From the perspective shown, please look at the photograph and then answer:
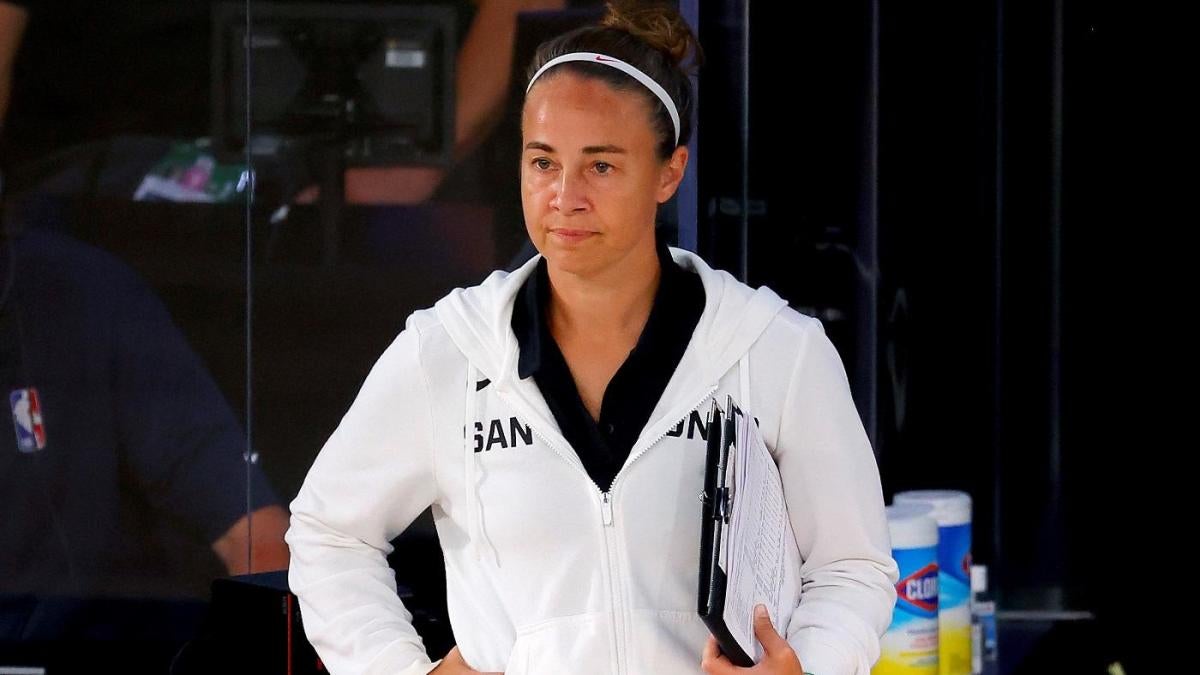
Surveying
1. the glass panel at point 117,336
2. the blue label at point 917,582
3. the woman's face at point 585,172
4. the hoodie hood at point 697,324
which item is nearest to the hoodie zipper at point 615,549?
the hoodie hood at point 697,324

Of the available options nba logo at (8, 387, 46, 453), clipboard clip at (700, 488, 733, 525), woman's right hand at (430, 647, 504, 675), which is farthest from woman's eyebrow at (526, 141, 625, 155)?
nba logo at (8, 387, 46, 453)

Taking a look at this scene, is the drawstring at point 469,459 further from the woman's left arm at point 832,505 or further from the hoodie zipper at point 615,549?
the woman's left arm at point 832,505

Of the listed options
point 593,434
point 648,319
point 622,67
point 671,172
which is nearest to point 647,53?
point 622,67

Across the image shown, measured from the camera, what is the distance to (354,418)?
6.79ft

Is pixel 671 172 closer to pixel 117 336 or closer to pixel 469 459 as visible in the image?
pixel 469 459

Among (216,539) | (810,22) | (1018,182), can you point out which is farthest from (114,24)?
(1018,182)

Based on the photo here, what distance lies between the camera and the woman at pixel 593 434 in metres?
1.91

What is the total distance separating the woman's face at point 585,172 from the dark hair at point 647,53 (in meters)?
0.02

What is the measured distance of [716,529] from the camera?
5.74 ft

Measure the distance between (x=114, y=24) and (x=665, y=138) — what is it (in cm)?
196

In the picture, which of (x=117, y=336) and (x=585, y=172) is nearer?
(x=585, y=172)

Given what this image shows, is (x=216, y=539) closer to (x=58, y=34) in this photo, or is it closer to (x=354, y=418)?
(x=58, y=34)

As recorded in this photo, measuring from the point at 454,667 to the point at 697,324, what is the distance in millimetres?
498

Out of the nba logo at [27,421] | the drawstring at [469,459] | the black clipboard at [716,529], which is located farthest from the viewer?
the nba logo at [27,421]
